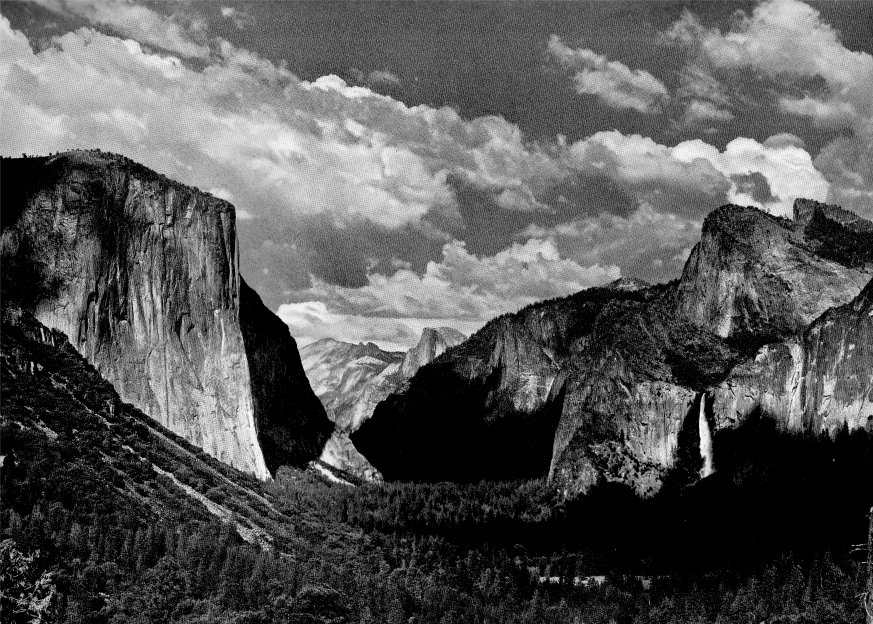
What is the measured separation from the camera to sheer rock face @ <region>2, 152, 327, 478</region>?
175125mm

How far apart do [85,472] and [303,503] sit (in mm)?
66577

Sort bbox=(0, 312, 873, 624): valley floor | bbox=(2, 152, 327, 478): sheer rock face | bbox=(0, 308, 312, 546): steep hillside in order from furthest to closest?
bbox=(2, 152, 327, 478): sheer rock face, bbox=(0, 308, 312, 546): steep hillside, bbox=(0, 312, 873, 624): valley floor

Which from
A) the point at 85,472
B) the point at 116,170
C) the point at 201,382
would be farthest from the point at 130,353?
the point at 85,472

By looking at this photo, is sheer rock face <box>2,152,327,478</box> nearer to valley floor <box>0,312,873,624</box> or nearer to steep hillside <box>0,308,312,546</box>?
valley floor <box>0,312,873,624</box>

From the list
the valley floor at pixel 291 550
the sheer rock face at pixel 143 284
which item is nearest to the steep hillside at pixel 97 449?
the valley floor at pixel 291 550

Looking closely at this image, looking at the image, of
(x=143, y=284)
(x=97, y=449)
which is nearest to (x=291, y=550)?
(x=97, y=449)

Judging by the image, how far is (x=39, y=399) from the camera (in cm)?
12625

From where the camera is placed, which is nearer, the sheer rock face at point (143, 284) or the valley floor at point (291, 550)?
the valley floor at point (291, 550)

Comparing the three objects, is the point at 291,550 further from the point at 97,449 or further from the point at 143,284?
the point at 143,284

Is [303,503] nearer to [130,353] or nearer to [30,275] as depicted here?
[130,353]

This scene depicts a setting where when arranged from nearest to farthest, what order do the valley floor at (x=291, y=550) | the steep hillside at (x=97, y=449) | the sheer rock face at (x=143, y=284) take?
the valley floor at (x=291, y=550), the steep hillside at (x=97, y=449), the sheer rock face at (x=143, y=284)

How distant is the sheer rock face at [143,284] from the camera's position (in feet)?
575

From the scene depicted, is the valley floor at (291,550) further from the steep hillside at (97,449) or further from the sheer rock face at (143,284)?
the sheer rock face at (143,284)

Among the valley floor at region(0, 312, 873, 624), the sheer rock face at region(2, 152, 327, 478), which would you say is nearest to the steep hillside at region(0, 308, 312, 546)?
the valley floor at region(0, 312, 873, 624)
